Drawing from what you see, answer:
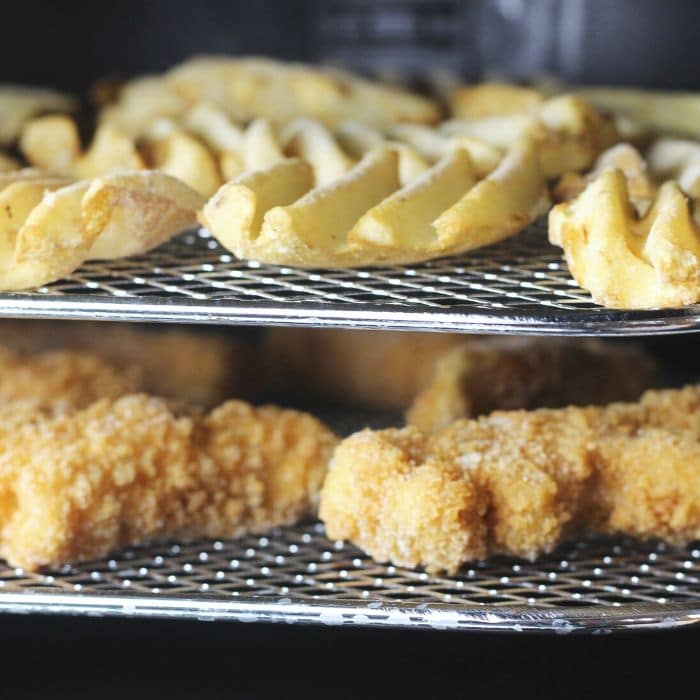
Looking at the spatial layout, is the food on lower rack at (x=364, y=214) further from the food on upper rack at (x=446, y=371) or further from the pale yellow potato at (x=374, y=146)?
the food on upper rack at (x=446, y=371)

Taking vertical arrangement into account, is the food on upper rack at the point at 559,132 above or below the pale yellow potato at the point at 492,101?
below

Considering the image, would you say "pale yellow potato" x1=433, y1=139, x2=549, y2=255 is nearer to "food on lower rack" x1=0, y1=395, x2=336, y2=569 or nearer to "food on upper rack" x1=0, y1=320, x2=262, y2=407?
"food on lower rack" x1=0, y1=395, x2=336, y2=569

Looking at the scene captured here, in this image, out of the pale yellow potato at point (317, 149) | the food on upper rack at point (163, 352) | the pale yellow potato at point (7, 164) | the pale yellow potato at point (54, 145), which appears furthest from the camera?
the food on upper rack at point (163, 352)

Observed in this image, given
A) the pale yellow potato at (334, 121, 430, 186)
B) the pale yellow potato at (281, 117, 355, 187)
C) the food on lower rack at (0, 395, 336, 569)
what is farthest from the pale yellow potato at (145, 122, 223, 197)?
the food on lower rack at (0, 395, 336, 569)

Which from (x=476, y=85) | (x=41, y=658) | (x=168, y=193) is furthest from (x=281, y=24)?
(x=41, y=658)

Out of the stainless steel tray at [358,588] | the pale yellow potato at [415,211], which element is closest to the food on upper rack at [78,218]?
the pale yellow potato at [415,211]

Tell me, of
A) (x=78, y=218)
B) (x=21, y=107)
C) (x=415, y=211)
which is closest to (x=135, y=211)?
(x=78, y=218)
